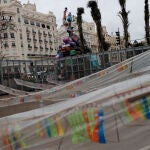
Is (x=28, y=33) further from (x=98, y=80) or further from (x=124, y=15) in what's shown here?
(x=98, y=80)

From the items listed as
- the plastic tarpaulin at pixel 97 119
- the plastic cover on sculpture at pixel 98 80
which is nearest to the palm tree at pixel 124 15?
the plastic cover on sculpture at pixel 98 80

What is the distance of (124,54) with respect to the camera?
18.6 meters

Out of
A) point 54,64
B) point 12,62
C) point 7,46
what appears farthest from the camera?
point 7,46

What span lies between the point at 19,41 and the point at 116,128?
67.1 metres

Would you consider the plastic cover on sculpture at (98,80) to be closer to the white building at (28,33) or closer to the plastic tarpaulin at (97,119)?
the plastic tarpaulin at (97,119)

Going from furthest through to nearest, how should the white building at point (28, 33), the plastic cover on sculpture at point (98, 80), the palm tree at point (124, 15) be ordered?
the white building at point (28, 33), the palm tree at point (124, 15), the plastic cover on sculpture at point (98, 80)

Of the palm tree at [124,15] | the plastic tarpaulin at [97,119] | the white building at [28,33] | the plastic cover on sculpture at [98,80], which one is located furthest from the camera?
the white building at [28,33]

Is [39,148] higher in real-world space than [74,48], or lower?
lower

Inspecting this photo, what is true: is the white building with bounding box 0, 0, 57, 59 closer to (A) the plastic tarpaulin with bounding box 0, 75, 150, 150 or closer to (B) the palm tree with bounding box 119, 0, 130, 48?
(B) the palm tree with bounding box 119, 0, 130, 48

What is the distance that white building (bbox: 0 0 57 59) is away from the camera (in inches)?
2650

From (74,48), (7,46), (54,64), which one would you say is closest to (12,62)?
(54,64)

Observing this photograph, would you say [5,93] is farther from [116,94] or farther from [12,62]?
[116,94]

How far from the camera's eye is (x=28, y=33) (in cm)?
7375

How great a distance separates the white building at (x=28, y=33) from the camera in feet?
221
